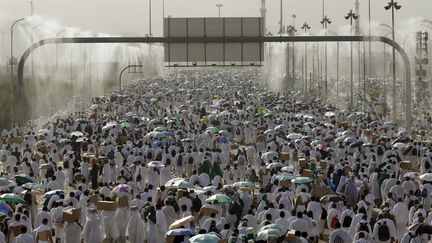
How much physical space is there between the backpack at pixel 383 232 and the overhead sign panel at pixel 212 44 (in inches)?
905

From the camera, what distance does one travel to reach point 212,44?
38656 millimetres

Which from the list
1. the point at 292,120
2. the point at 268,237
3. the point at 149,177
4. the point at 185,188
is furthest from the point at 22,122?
the point at 268,237

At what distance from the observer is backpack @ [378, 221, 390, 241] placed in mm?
15570

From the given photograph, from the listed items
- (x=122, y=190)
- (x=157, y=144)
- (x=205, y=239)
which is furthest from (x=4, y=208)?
(x=157, y=144)

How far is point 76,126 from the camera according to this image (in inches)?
1483

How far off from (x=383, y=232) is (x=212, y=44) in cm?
2376

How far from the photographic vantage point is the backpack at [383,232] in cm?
1557

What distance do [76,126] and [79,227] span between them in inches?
834

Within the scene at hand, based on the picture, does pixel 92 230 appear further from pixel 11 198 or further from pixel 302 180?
pixel 302 180

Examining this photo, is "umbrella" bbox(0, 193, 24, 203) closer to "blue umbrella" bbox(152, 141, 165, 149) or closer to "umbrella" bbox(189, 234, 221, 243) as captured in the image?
"umbrella" bbox(189, 234, 221, 243)

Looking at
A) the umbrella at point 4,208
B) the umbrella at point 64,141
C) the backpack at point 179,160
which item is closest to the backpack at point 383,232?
the umbrella at point 4,208

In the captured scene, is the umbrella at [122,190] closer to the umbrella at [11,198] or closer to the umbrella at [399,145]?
the umbrella at [11,198]

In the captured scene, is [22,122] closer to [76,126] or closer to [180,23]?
[76,126]

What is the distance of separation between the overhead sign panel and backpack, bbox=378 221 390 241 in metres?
23.0
